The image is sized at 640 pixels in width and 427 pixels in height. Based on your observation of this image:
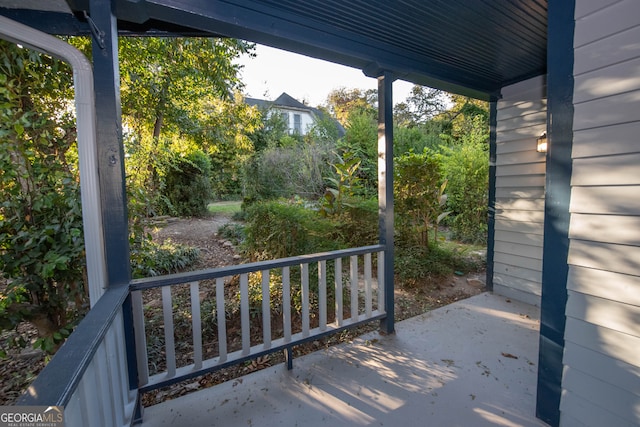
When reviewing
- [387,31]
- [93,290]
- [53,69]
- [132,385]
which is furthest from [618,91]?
[53,69]

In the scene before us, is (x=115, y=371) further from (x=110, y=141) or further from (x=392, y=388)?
(x=392, y=388)

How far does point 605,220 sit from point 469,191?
5278 millimetres

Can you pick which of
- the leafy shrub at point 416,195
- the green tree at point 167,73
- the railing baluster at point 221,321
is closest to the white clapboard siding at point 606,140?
the railing baluster at point 221,321

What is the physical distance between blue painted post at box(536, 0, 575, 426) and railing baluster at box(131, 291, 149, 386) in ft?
7.74

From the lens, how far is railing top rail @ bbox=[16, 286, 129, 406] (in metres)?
0.73

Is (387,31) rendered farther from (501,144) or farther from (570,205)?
(501,144)

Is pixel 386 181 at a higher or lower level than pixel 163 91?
lower

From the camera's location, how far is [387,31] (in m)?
2.27

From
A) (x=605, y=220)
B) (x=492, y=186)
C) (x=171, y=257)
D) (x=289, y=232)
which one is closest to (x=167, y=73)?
(x=171, y=257)

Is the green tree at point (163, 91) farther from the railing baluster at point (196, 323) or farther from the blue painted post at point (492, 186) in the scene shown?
the blue painted post at point (492, 186)

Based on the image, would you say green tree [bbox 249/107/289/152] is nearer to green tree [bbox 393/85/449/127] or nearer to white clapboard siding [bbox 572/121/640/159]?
green tree [bbox 393/85/449/127]

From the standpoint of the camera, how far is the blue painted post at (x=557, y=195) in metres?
1.57

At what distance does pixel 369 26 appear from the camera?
219 centimetres

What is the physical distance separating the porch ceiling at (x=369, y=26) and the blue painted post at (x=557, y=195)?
70cm
